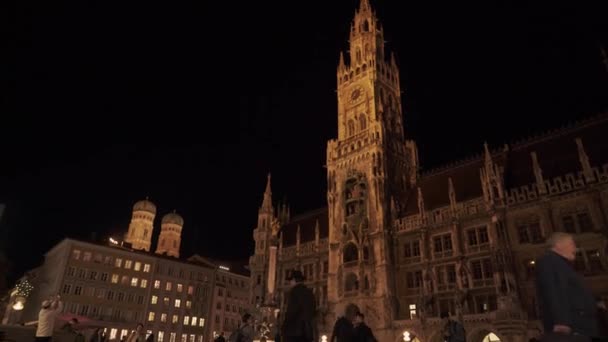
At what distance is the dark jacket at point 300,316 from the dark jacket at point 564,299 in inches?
193

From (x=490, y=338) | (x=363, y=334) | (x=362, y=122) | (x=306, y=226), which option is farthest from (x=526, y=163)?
(x=363, y=334)

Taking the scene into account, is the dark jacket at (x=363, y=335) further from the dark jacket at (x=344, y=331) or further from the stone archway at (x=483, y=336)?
the stone archway at (x=483, y=336)

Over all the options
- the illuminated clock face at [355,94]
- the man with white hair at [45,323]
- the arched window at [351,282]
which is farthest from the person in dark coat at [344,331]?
the illuminated clock face at [355,94]

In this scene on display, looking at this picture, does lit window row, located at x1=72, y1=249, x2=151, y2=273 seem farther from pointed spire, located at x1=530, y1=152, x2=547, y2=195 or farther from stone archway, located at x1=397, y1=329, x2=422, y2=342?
pointed spire, located at x1=530, y1=152, x2=547, y2=195

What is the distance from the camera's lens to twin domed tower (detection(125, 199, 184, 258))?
326ft

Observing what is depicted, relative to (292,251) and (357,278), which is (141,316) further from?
(357,278)

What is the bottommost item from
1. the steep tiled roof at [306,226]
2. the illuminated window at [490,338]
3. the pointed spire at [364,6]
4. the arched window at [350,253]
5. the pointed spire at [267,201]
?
the illuminated window at [490,338]

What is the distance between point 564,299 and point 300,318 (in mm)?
5368

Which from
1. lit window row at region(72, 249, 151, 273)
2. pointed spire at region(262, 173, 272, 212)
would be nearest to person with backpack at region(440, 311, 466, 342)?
pointed spire at region(262, 173, 272, 212)

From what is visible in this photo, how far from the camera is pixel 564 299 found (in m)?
5.50

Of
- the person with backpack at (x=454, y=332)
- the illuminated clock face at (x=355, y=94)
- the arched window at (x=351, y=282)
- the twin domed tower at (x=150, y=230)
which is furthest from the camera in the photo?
the twin domed tower at (x=150, y=230)

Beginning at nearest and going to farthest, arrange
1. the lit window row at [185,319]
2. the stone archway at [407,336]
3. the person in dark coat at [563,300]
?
the person in dark coat at [563,300]
the stone archway at [407,336]
the lit window row at [185,319]

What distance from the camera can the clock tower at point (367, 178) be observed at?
144ft

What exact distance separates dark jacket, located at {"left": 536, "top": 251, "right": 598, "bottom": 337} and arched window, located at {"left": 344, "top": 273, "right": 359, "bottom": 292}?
137 ft
